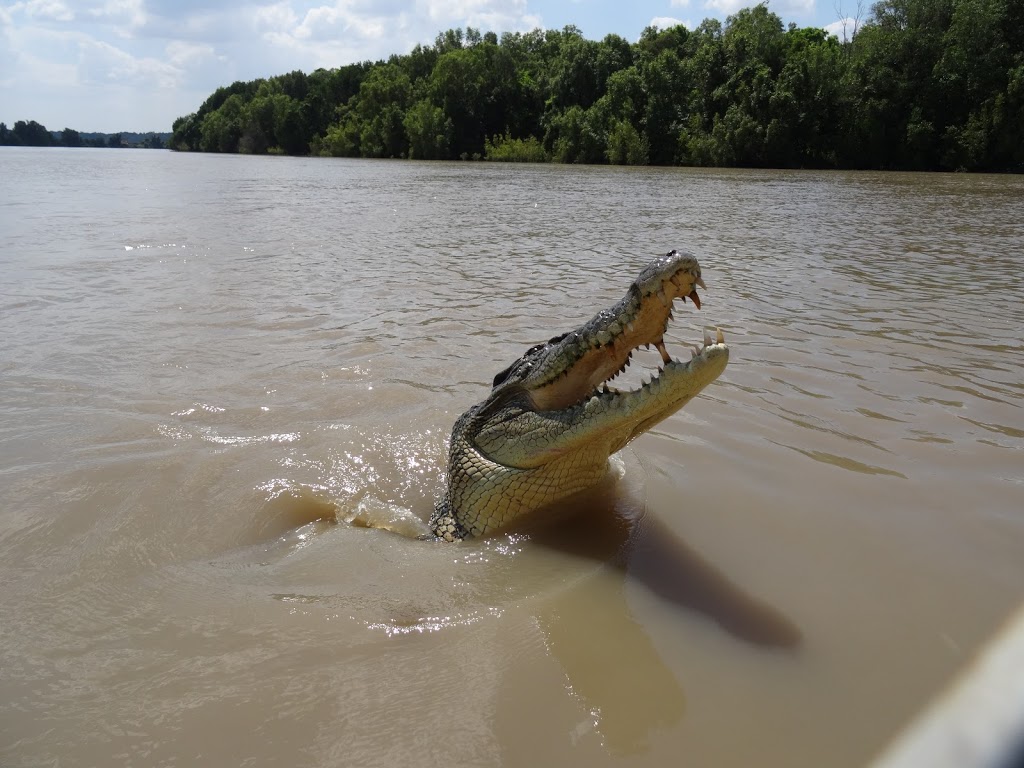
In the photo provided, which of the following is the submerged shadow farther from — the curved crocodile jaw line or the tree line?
the tree line

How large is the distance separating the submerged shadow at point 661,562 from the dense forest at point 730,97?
4213 cm

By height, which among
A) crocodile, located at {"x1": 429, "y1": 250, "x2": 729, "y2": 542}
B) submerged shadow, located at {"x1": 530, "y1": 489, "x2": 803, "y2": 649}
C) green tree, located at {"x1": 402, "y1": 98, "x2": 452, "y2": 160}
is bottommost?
submerged shadow, located at {"x1": 530, "y1": 489, "x2": 803, "y2": 649}

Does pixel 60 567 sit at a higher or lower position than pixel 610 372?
lower

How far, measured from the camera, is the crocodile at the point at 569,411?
271cm

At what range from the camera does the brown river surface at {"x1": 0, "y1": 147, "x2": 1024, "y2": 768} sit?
2.04m

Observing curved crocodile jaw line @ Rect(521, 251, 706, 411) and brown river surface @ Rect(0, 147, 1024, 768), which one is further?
curved crocodile jaw line @ Rect(521, 251, 706, 411)

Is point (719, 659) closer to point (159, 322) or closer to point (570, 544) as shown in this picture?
point (570, 544)

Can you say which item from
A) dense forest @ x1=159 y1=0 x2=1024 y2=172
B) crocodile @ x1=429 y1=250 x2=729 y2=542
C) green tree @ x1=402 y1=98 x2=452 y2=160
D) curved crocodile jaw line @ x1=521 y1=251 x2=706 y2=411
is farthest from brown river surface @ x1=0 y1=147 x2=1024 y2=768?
green tree @ x1=402 y1=98 x2=452 y2=160

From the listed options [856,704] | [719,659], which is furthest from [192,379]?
[856,704]

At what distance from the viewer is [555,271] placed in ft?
30.7

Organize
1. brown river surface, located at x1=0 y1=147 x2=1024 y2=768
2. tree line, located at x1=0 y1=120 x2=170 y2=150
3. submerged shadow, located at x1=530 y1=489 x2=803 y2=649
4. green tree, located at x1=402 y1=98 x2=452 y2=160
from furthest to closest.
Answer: tree line, located at x1=0 y1=120 x2=170 y2=150, green tree, located at x1=402 y1=98 x2=452 y2=160, submerged shadow, located at x1=530 y1=489 x2=803 y2=649, brown river surface, located at x1=0 y1=147 x2=1024 y2=768

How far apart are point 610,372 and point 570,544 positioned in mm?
776

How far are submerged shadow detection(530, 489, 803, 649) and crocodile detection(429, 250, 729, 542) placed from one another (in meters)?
0.16

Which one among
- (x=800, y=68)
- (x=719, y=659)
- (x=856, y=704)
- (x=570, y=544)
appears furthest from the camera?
(x=800, y=68)
